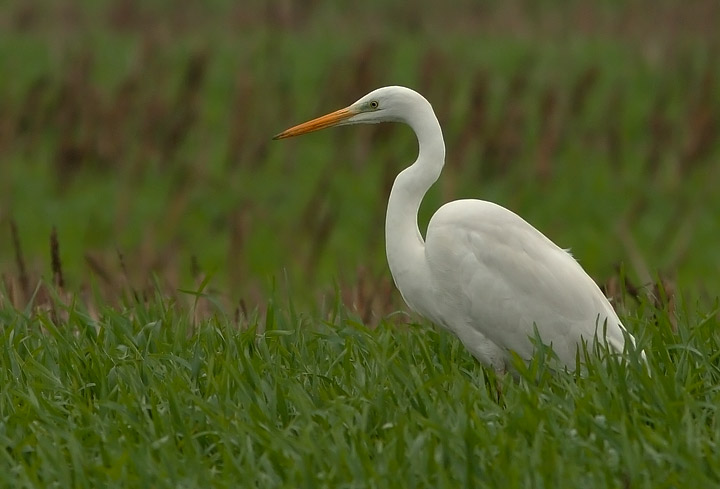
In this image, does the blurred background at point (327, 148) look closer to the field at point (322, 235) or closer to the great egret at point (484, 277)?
the field at point (322, 235)

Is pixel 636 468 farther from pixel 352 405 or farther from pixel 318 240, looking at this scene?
pixel 318 240

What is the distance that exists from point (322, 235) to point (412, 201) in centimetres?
326

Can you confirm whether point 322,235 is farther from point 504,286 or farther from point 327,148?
point 327,148

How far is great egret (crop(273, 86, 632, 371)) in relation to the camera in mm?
4746

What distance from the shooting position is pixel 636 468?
3.38 meters

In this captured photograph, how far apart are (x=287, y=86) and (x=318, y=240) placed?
664cm

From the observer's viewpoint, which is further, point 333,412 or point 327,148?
point 327,148

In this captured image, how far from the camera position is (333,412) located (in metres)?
3.91

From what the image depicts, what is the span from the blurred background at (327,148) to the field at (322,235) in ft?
0.14

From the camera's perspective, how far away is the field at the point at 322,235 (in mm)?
3621

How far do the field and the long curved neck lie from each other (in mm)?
241

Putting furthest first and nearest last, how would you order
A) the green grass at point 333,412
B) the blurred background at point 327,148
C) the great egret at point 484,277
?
1. the blurred background at point 327,148
2. the great egret at point 484,277
3. the green grass at point 333,412

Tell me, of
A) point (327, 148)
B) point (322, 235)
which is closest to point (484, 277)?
point (322, 235)

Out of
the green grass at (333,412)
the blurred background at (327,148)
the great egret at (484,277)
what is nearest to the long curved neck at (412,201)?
the great egret at (484,277)
